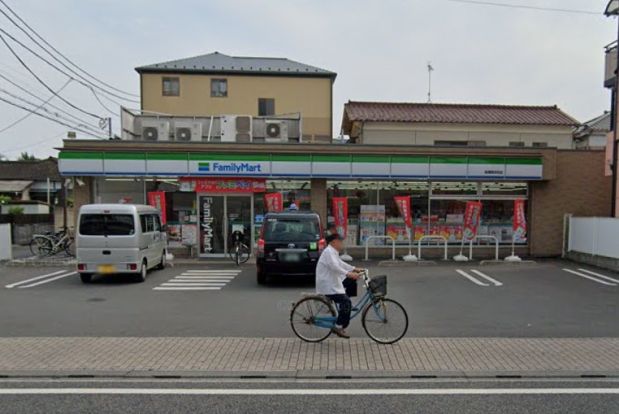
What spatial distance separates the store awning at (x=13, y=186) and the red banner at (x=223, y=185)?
28964 millimetres

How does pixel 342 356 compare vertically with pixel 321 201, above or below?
below

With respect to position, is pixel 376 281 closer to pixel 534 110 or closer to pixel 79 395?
pixel 79 395

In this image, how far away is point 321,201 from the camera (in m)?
14.9

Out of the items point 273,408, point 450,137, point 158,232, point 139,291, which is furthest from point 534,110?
point 273,408

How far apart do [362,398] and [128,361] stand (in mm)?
2918

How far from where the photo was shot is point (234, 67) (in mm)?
29547

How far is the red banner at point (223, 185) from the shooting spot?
14.7m

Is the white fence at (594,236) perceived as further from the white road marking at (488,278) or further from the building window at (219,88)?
the building window at (219,88)

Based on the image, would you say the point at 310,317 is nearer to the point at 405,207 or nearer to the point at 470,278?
the point at 470,278

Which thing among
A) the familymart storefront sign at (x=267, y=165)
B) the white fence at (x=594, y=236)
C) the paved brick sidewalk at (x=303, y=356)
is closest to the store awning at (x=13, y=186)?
the familymart storefront sign at (x=267, y=165)

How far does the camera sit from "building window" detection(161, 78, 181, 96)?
28812 mm

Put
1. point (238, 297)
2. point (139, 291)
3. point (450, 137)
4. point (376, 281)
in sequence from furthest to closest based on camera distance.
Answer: point (450, 137), point (139, 291), point (238, 297), point (376, 281)

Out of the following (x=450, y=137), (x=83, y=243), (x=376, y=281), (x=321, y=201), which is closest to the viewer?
(x=376, y=281)

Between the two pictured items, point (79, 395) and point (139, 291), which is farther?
point (139, 291)
